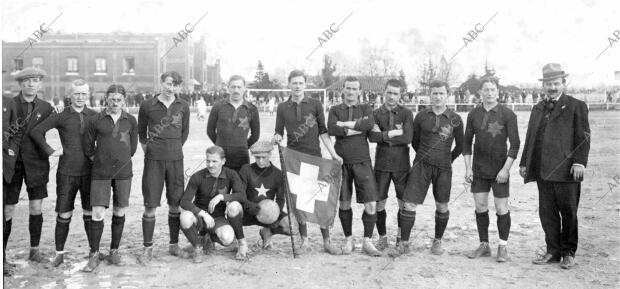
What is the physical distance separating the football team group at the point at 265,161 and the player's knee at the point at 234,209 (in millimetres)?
14

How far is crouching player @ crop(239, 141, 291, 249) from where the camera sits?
610cm

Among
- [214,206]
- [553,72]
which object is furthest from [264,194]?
[553,72]

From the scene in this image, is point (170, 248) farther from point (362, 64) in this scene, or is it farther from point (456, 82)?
point (456, 82)

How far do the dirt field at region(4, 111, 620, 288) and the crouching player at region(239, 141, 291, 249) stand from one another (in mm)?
267

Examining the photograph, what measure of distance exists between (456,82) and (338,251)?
219ft

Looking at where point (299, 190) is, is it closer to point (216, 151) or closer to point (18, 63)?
point (216, 151)

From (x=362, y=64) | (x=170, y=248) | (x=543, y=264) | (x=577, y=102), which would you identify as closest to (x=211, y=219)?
(x=170, y=248)

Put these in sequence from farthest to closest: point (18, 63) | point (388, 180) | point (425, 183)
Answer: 1. point (18, 63)
2. point (388, 180)
3. point (425, 183)

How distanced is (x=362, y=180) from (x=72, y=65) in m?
52.7

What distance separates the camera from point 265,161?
6.19 metres

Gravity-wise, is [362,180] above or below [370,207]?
above

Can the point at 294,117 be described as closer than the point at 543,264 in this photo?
No

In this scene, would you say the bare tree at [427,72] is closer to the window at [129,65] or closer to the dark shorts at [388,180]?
the window at [129,65]

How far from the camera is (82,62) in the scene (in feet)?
173
